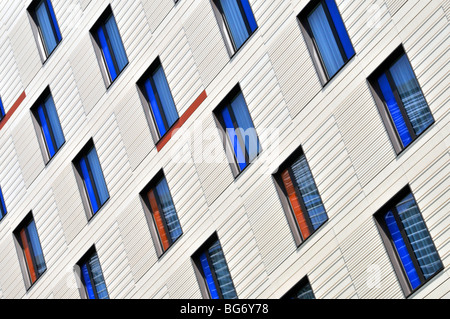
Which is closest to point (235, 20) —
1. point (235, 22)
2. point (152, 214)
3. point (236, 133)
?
point (235, 22)

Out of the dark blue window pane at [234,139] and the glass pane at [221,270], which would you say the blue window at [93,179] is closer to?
the glass pane at [221,270]

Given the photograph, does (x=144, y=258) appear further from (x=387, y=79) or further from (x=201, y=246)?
(x=387, y=79)

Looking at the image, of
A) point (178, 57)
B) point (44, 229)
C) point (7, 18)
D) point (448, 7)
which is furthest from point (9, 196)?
point (448, 7)

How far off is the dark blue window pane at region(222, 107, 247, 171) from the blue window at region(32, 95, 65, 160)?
7.03m

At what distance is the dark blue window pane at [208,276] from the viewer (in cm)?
2427

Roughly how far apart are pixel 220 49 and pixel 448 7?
7030 millimetres

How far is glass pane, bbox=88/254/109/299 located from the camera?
1084 inches

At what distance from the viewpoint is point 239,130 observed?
23844 millimetres

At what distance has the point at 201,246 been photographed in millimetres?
24297

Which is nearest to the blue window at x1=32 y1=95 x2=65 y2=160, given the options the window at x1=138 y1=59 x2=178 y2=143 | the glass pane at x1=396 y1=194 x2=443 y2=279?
the window at x1=138 y1=59 x2=178 y2=143

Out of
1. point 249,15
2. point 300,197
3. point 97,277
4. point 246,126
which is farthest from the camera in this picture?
point 97,277

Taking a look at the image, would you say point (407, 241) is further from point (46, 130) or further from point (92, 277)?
point (46, 130)

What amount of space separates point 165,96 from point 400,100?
798 cm

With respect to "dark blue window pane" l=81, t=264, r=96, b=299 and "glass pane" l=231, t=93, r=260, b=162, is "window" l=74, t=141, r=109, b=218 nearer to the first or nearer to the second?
"dark blue window pane" l=81, t=264, r=96, b=299
